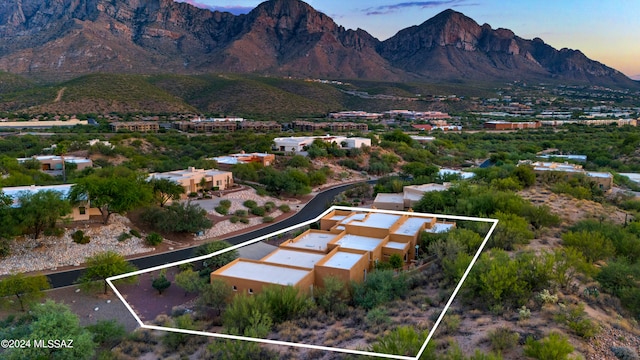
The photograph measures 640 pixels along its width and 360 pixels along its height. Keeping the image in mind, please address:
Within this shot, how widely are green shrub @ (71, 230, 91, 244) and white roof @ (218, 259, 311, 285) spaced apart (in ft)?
49.3

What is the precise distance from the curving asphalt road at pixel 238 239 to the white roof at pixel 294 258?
38.0 feet

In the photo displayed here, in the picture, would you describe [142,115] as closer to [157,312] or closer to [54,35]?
[54,35]

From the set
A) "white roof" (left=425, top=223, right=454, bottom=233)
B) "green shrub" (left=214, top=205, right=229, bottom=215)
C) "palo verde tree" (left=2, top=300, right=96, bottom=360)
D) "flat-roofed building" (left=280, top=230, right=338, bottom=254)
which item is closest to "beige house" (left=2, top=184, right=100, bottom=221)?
"green shrub" (left=214, top=205, right=229, bottom=215)

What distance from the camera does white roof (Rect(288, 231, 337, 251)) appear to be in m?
10.8

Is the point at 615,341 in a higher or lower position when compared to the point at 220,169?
higher

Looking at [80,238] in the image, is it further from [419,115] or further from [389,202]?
[419,115]

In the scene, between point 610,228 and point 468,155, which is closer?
point 610,228

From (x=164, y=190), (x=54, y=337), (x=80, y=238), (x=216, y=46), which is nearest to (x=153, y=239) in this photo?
(x=80, y=238)

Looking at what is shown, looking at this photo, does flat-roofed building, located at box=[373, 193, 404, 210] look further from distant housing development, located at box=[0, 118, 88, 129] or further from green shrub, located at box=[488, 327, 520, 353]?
distant housing development, located at box=[0, 118, 88, 129]

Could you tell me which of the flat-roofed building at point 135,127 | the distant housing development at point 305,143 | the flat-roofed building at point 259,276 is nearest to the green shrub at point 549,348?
the flat-roofed building at point 259,276

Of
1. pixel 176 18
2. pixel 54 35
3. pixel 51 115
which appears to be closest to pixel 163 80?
pixel 51 115

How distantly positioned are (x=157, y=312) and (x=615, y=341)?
743cm

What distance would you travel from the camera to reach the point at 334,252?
10211mm

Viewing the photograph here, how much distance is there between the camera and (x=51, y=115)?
234 feet
